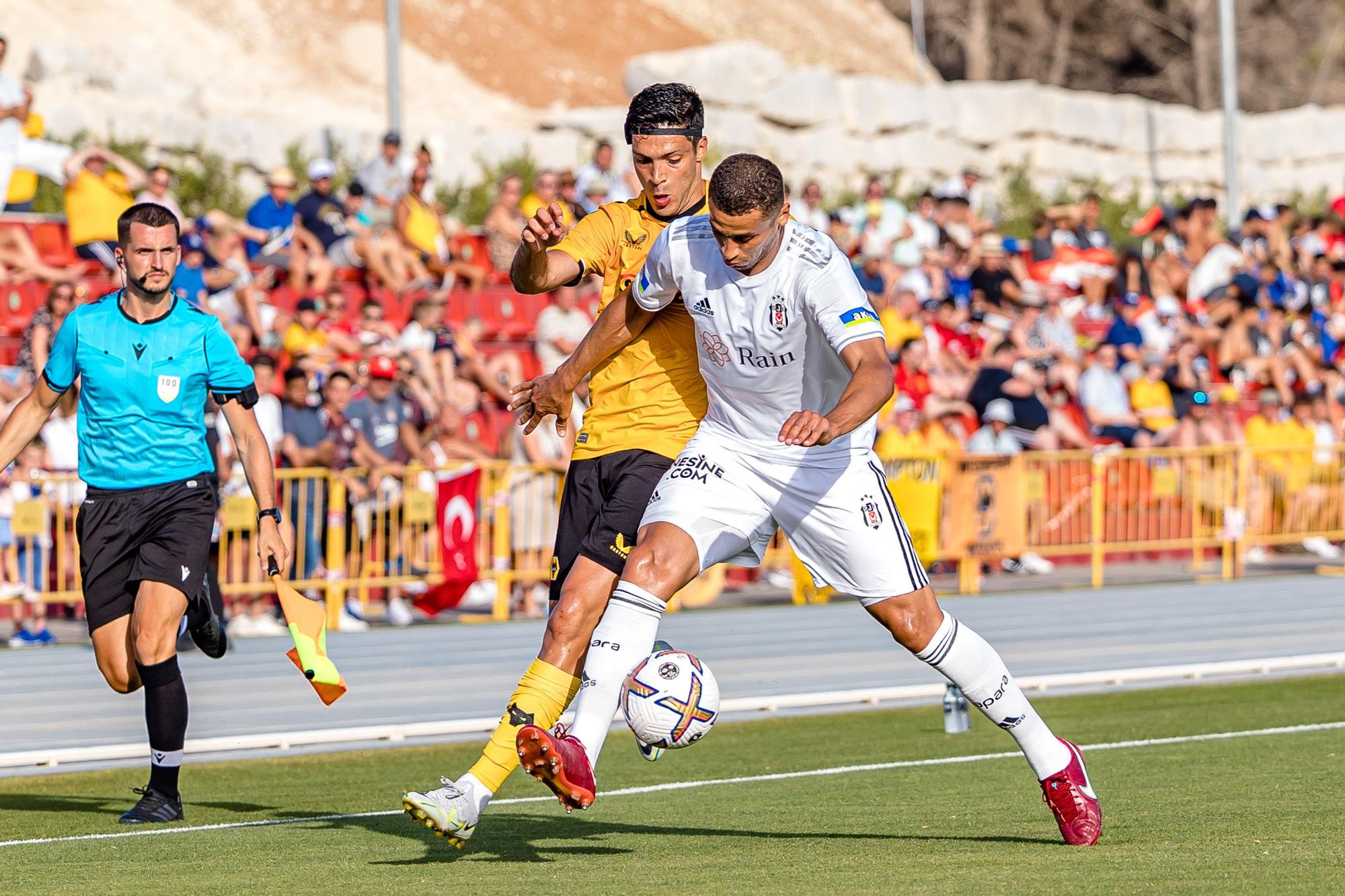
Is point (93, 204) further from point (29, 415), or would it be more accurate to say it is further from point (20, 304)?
point (29, 415)

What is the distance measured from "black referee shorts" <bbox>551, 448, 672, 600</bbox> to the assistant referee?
131cm

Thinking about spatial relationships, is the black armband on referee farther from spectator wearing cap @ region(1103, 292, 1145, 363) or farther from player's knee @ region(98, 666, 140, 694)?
spectator wearing cap @ region(1103, 292, 1145, 363)

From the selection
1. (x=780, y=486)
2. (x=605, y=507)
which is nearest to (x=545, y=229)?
(x=605, y=507)

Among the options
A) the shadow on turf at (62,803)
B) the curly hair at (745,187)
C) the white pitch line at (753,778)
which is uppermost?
the curly hair at (745,187)

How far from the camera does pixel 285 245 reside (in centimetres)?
1989

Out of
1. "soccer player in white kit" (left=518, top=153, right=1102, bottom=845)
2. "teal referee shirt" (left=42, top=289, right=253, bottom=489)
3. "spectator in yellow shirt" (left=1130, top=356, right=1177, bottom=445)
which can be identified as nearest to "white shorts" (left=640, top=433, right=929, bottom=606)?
"soccer player in white kit" (left=518, top=153, right=1102, bottom=845)

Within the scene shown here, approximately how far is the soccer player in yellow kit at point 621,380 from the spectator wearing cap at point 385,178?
13.9 meters

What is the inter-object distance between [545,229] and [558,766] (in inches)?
77.9

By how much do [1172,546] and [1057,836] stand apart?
42.6 feet

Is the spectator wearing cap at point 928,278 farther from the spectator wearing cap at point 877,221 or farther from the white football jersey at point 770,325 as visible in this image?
the white football jersey at point 770,325

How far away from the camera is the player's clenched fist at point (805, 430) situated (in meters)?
5.90

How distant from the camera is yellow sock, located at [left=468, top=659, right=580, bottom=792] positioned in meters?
6.47

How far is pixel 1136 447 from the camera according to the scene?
66.1 ft

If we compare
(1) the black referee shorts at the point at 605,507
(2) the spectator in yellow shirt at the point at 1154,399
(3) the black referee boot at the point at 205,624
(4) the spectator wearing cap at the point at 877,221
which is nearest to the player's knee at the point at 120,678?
(3) the black referee boot at the point at 205,624
